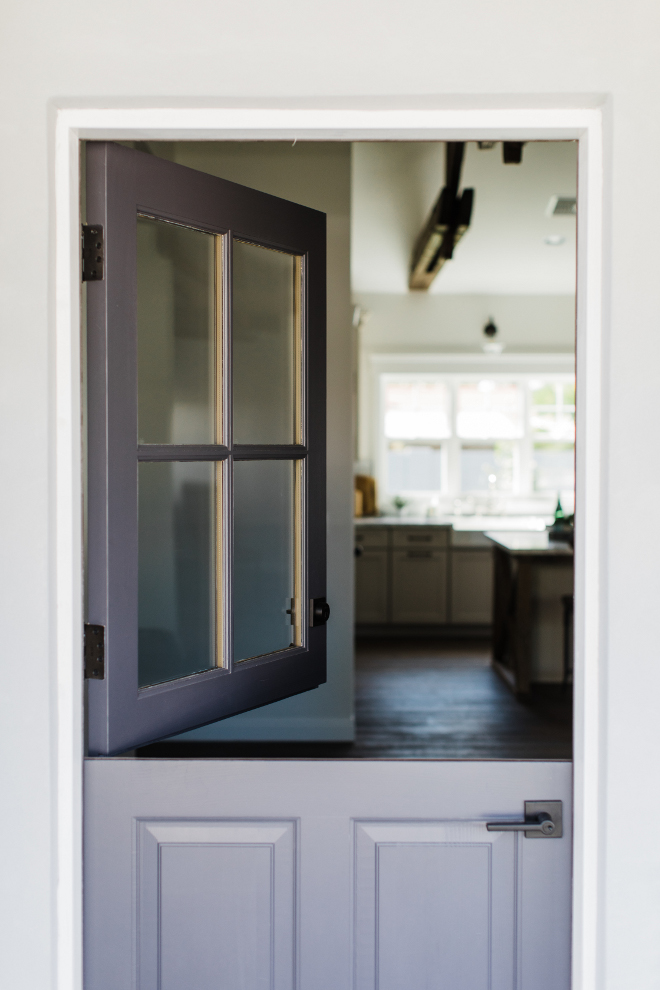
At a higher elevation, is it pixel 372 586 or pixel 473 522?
pixel 473 522

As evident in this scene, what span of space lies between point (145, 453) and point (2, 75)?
0.69m

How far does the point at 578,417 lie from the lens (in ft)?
4.27

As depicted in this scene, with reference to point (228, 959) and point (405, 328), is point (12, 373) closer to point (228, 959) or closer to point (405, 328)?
point (228, 959)

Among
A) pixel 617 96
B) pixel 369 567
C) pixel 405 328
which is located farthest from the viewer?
pixel 405 328

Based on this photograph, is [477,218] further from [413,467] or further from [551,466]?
[551,466]

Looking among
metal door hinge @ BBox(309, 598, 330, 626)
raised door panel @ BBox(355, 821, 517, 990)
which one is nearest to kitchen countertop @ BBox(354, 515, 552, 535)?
metal door hinge @ BBox(309, 598, 330, 626)

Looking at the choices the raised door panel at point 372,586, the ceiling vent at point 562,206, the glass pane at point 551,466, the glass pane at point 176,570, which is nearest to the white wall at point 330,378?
the glass pane at point 176,570

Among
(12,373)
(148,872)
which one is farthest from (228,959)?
(12,373)

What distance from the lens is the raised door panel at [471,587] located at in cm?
614

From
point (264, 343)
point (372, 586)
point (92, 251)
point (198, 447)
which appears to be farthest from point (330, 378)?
point (372, 586)

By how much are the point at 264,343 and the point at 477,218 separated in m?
4.11

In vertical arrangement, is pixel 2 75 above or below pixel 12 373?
above

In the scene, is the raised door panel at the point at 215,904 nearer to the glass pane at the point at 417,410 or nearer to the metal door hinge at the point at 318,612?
the metal door hinge at the point at 318,612

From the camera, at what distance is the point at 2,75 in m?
1.23
